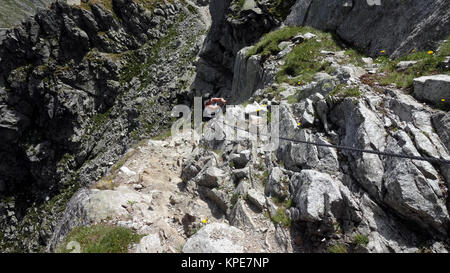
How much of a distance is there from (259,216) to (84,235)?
20.2ft

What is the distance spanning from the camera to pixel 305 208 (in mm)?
6449

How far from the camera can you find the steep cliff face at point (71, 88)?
37.6 m

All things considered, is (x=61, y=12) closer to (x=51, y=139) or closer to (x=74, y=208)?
(x=51, y=139)

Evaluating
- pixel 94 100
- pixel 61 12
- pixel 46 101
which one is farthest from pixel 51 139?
pixel 61 12

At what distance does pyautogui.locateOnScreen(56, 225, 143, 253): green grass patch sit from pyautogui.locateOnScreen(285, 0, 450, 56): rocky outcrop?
14.3 m

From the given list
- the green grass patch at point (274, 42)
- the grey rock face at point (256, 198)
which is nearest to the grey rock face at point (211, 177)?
the grey rock face at point (256, 198)

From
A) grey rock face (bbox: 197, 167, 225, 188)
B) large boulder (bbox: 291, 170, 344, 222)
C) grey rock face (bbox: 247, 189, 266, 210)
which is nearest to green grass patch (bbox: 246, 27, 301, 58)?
grey rock face (bbox: 197, 167, 225, 188)

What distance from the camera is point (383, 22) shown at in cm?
1238

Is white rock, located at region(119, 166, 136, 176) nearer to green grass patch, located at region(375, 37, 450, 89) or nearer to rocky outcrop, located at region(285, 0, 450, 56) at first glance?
green grass patch, located at region(375, 37, 450, 89)

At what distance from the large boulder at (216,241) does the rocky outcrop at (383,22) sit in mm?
11319

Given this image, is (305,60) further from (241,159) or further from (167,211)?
(167,211)

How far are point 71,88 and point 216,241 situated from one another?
48.7 meters

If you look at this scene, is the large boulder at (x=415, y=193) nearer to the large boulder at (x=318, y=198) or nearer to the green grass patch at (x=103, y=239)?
the large boulder at (x=318, y=198)

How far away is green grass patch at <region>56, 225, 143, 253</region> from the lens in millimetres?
6668
